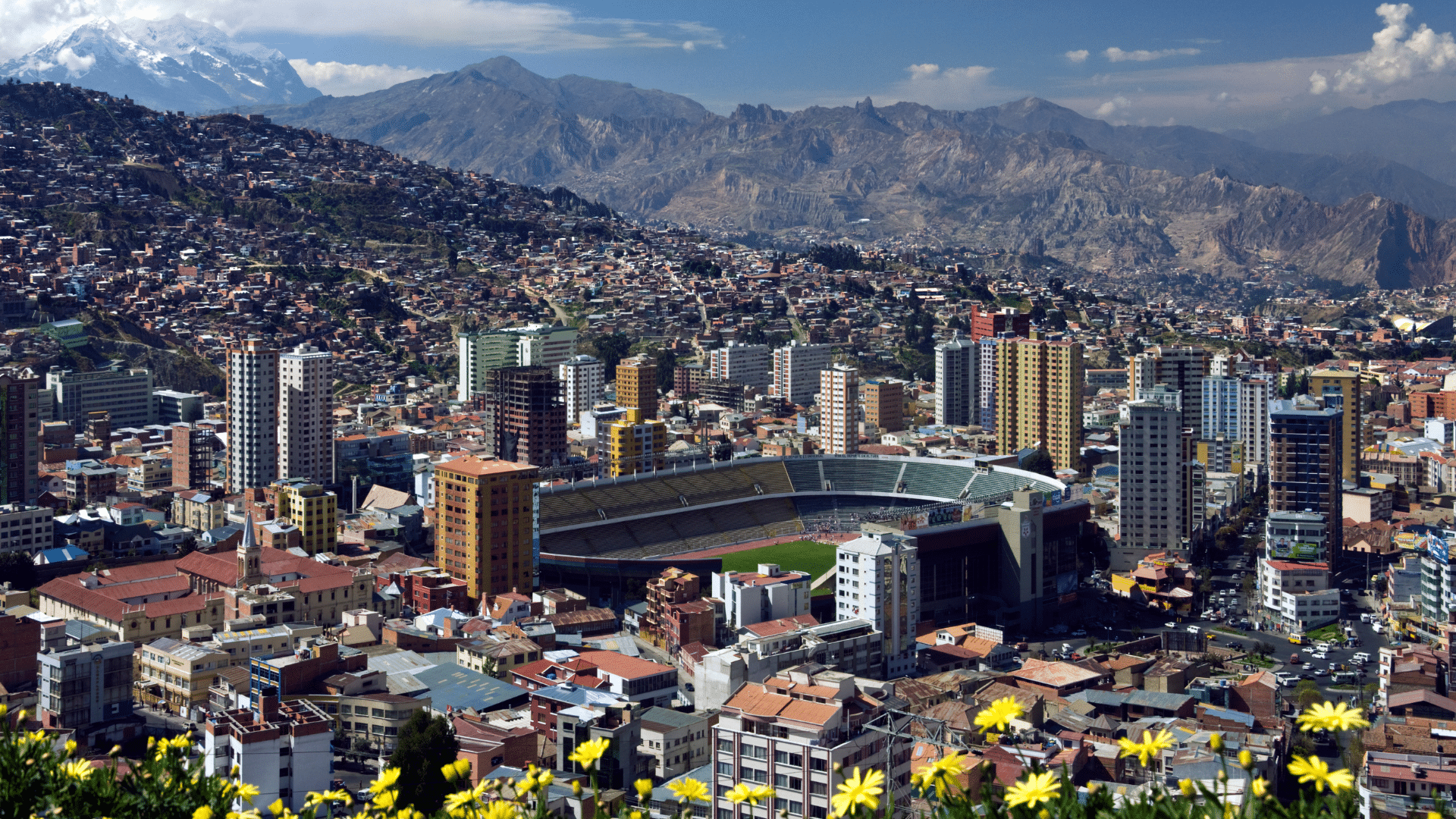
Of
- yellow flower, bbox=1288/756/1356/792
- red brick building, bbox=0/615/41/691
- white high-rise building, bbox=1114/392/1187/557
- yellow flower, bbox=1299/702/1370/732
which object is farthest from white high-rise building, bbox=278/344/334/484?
yellow flower, bbox=1288/756/1356/792

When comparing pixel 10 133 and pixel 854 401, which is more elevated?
pixel 10 133

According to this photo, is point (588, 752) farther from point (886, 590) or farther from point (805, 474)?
point (805, 474)

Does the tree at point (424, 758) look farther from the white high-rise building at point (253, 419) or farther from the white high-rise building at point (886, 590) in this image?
the white high-rise building at point (253, 419)

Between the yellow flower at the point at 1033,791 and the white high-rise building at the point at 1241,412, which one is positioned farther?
the white high-rise building at the point at 1241,412

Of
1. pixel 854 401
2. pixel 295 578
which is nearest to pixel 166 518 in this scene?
pixel 295 578

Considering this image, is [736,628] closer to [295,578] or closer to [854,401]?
[295,578]

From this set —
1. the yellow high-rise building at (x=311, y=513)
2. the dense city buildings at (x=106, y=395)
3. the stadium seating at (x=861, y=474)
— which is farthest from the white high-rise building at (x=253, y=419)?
the stadium seating at (x=861, y=474)

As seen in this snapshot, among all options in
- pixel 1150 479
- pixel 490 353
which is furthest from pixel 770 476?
pixel 490 353
